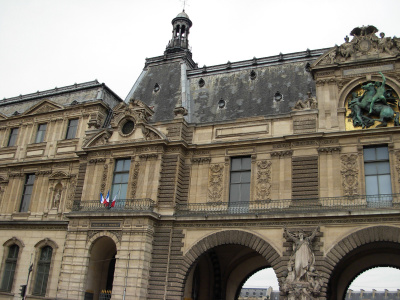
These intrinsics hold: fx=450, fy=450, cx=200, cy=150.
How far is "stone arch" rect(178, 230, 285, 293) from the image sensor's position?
23375 mm

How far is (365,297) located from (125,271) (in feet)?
206

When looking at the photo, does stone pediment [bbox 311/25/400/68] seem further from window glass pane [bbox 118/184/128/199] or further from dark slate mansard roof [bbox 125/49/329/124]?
window glass pane [bbox 118/184/128/199]

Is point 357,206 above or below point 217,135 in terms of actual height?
below

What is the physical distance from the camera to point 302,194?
2417 cm

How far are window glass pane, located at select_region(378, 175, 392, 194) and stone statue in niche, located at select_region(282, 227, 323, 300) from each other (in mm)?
4068

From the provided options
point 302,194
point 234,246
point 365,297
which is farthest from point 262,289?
point 302,194

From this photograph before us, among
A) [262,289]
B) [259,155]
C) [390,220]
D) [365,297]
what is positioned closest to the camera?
[390,220]

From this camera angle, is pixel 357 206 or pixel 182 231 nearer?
pixel 357 206

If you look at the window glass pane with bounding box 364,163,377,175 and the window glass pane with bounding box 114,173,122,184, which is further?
the window glass pane with bounding box 114,173,122,184

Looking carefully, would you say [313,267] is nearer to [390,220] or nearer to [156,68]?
[390,220]

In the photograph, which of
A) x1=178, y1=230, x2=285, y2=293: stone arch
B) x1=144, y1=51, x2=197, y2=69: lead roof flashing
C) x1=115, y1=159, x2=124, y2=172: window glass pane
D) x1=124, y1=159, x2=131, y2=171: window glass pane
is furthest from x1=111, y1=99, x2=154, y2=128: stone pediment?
x1=178, y1=230, x2=285, y2=293: stone arch

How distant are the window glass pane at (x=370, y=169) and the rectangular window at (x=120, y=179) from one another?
14.0m

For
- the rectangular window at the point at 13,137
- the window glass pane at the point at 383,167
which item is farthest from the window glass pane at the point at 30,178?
the window glass pane at the point at 383,167

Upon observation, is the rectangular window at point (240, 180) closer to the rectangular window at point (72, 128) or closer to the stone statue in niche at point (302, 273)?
the stone statue in niche at point (302, 273)
